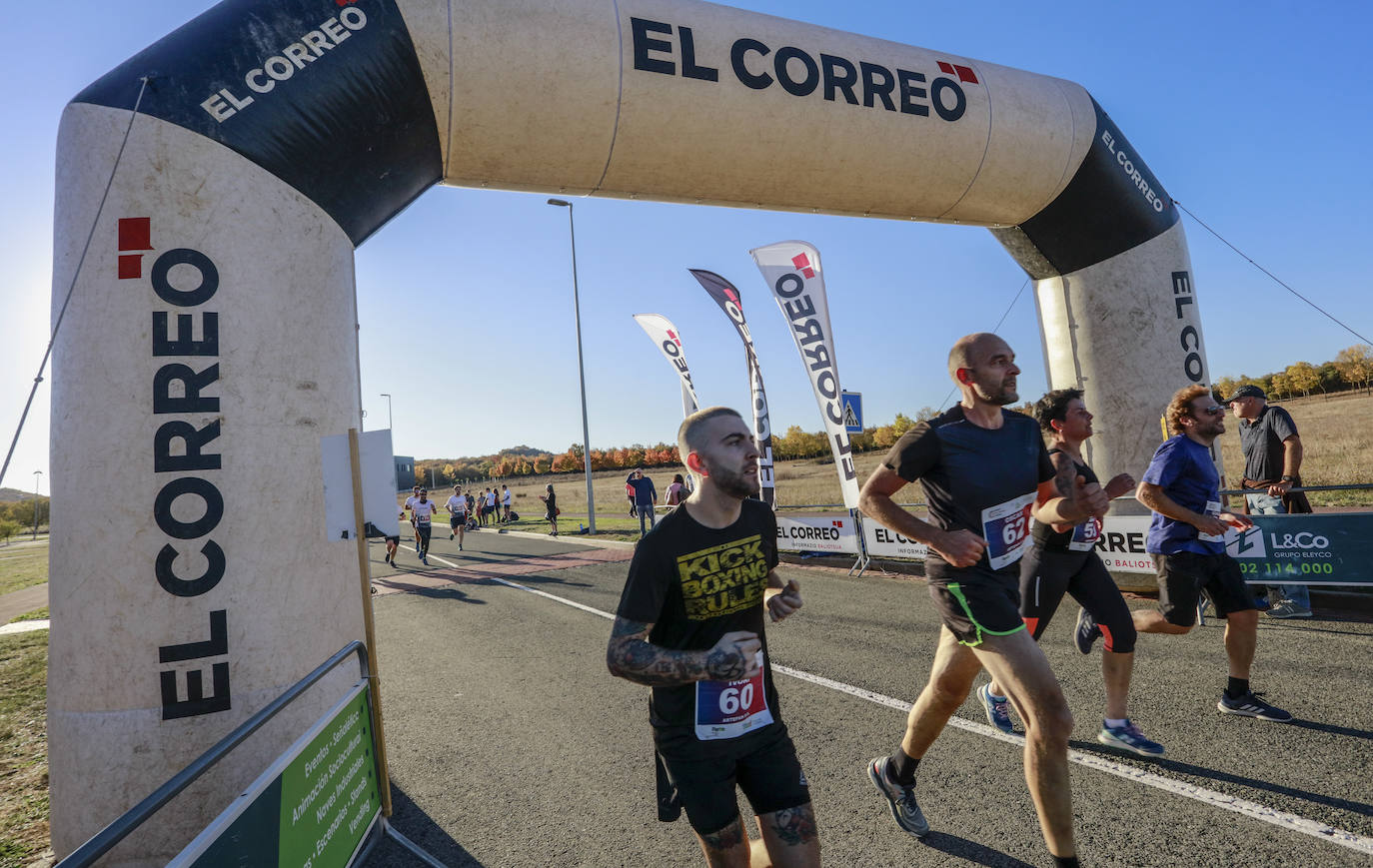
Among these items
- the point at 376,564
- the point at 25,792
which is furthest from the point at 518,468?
the point at 25,792

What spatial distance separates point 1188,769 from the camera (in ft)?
11.9

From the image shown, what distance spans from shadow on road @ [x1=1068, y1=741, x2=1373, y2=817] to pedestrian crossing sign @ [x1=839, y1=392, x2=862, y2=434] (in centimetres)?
680

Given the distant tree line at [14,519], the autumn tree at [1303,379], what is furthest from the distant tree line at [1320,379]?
the distant tree line at [14,519]

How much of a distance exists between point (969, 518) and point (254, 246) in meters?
4.07

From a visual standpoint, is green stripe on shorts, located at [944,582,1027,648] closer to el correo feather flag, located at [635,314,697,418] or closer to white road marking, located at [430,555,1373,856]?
white road marking, located at [430,555,1373,856]

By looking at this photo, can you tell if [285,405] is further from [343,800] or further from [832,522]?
[832,522]

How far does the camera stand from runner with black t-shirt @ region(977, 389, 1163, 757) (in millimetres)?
3965

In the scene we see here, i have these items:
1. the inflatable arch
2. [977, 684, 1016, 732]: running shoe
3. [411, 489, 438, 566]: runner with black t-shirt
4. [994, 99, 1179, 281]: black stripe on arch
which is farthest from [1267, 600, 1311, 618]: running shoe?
[411, 489, 438, 566]: runner with black t-shirt

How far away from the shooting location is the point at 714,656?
6.86 feet

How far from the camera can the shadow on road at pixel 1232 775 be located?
10.5ft

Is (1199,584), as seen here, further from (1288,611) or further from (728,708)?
(728,708)

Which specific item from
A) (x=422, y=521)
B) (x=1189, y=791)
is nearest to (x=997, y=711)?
(x=1189, y=791)

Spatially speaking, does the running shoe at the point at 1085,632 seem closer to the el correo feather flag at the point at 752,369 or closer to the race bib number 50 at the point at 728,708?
the race bib number 50 at the point at 728,708

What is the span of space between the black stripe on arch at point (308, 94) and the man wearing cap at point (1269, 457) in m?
8.04
